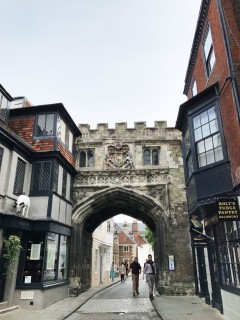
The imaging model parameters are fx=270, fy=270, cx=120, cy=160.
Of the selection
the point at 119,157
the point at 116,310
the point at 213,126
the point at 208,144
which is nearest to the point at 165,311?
the point at 116,310

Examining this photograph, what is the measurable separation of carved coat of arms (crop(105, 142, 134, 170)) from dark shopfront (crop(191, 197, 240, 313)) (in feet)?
19.4

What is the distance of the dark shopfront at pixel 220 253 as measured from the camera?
7.16 metres

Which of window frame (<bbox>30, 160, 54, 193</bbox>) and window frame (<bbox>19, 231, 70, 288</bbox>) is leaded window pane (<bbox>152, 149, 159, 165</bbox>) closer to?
window frame (<bbox>30, 160, 54, 193</bbox>)

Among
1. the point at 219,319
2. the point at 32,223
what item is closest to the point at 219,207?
the point at 219,319

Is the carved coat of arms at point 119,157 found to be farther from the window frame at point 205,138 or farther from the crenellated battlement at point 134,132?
the window frame at point 205,138

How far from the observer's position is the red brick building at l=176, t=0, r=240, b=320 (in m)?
7.55

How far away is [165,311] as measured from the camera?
31.7ft

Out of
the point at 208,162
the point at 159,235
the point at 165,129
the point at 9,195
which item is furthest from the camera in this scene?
the point at 165,129

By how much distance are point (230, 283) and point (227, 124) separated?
15.6 ft

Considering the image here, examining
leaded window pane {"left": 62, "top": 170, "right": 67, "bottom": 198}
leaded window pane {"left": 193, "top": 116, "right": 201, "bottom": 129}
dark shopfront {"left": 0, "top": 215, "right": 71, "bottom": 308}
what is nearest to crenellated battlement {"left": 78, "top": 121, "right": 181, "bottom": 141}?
leaded window pane {"left": 62, "top": 170, "right": 67, "bottom": 198}

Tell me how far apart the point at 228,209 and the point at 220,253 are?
2.64m

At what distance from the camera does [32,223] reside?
11.4 meters

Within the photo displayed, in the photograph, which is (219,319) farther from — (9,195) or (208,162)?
(9,195)

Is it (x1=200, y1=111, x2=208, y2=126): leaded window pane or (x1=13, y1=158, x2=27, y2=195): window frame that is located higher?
(x1=200, y1=111, x2=208, y2=126): leaded window pane
